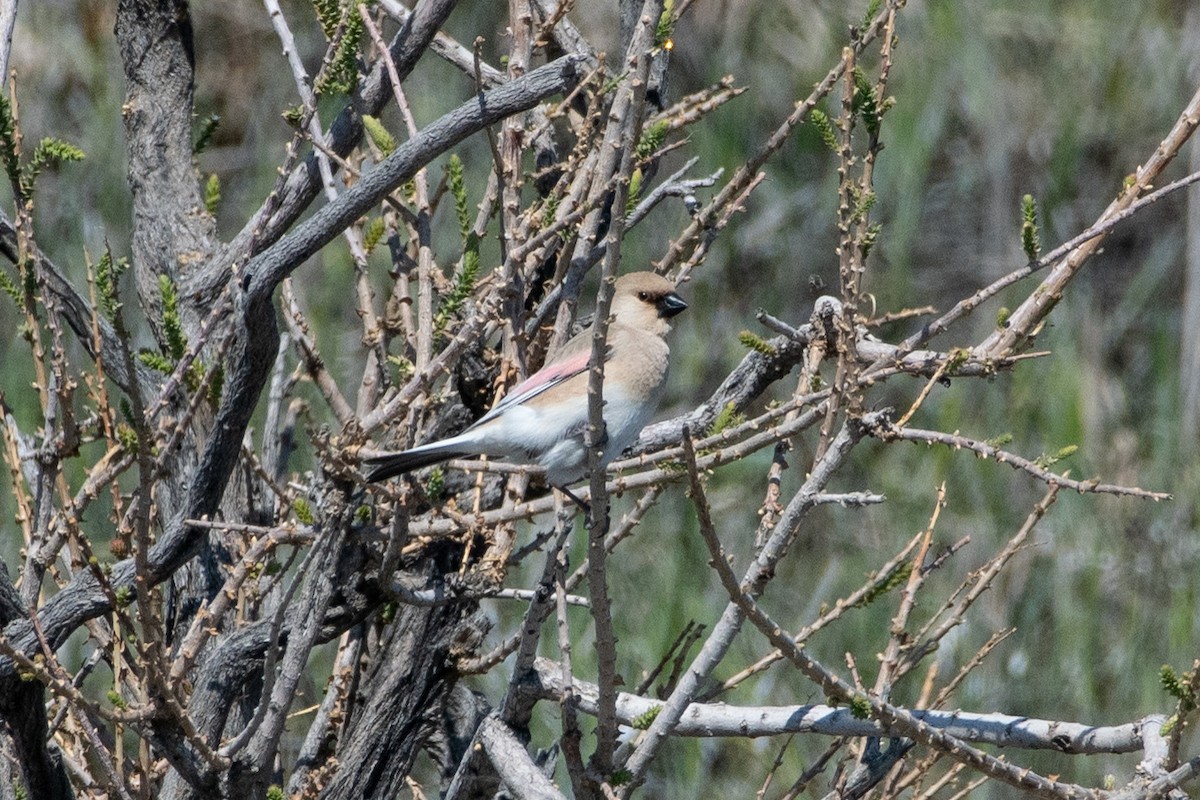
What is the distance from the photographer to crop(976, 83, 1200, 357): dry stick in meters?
2.34

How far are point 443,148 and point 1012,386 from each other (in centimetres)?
483

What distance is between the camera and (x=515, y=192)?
2.76 metres

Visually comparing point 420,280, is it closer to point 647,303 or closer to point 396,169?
point 396,169

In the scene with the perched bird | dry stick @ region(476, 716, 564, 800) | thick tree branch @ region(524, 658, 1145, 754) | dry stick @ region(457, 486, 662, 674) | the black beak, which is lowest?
dry stick @ region(476, 716, 564, 800)

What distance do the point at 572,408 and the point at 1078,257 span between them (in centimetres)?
99

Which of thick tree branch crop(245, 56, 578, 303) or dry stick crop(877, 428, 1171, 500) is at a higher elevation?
thick tree branch crop(245, 56, 578, 303)

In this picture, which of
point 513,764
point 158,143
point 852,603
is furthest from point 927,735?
point 158,143

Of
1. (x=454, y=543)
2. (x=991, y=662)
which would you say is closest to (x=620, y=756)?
(x=454, y=543)

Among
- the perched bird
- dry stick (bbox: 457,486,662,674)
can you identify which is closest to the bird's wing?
the perched bird

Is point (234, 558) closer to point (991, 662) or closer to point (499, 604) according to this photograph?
point (499, 604)

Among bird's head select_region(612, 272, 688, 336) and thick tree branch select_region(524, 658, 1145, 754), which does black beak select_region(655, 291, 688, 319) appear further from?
thick tree branch select_region(524, 658, 1145, 754)

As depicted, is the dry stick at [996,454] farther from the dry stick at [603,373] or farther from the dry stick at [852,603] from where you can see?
the dry stick at [603,373]

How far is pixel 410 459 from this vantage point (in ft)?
8.46

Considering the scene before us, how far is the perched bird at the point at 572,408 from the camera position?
270 centimetres
